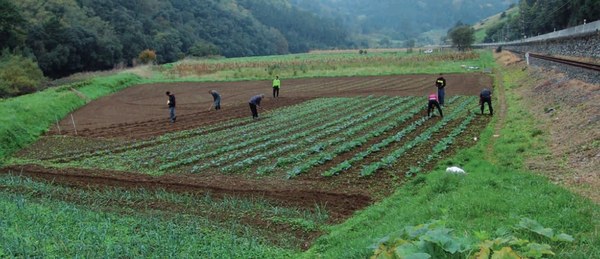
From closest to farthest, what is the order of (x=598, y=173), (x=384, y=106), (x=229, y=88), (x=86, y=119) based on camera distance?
(x=598, y=173)
(x=384, y=106)
(x=86, y=119)
(x=229, y=88)

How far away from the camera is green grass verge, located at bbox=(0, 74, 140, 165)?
21169 millimetres

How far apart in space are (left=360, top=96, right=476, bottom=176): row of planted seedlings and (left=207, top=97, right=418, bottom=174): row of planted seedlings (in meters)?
2.72

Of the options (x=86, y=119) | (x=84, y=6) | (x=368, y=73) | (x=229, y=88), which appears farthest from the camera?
(x=84, y=6)

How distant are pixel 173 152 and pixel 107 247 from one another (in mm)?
9940

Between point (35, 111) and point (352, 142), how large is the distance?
18.7 m

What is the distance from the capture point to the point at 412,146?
16.3 m

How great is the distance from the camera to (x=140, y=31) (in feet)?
306

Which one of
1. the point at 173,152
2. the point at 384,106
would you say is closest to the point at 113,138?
the point at 173,152

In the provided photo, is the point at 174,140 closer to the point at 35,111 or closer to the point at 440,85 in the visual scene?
the point at 35,111

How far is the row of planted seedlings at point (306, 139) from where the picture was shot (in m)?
15.3

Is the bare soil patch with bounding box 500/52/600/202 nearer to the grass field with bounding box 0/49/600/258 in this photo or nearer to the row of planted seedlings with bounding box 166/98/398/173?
the grass field with bounding box 0/49/600/258

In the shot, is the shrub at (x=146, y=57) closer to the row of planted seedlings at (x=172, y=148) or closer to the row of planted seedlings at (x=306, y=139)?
the row of planted seedlings at (x=172, y=148)

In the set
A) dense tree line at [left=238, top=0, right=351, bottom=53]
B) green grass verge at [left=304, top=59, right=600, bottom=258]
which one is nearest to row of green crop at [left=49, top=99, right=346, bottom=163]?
green grass verge at [left=304, top=59, right=600, bottom=258]

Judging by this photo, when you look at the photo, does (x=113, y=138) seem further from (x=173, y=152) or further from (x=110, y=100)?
(x=110, y=100)
